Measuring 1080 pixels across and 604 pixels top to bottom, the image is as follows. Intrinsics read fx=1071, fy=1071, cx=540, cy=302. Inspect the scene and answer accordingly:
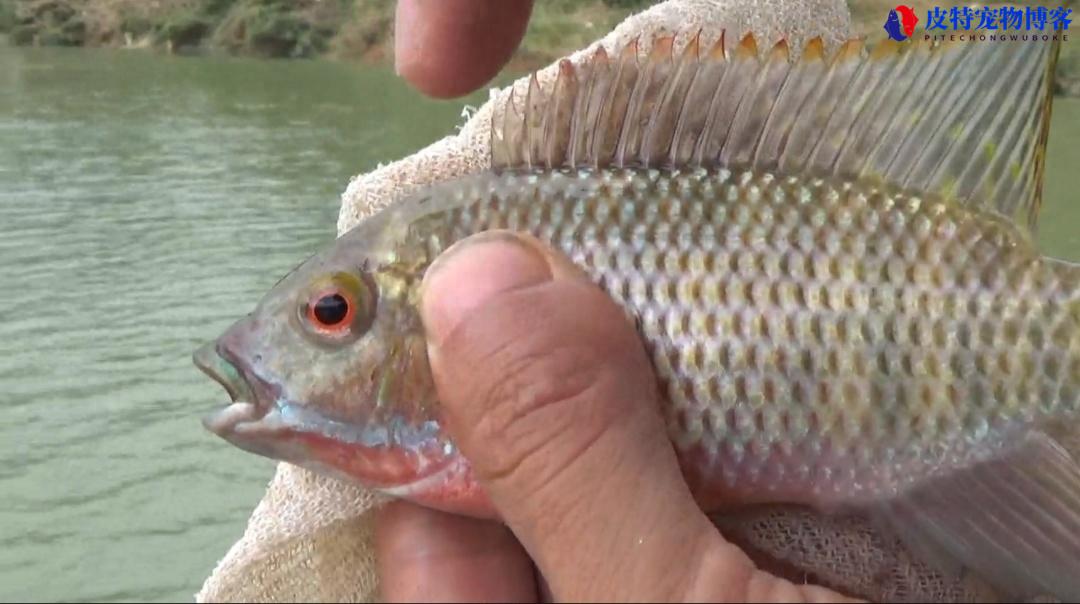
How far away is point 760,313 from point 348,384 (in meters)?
0.38

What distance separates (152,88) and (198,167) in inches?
203

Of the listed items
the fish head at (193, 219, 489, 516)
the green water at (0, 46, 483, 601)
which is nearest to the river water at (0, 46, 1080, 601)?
the green water at (0, 46, 483, 601)

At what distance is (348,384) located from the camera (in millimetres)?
964

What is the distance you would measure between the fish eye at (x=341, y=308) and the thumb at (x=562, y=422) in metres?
0.08

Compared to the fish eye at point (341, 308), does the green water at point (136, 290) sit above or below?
below

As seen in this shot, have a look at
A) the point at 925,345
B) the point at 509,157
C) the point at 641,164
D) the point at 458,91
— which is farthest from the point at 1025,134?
the point at 458,91

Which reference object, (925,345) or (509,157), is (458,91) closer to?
Result: (509,157)

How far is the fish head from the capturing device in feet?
3.16

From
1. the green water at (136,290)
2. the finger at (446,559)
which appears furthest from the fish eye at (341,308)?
the green water at (136,290)

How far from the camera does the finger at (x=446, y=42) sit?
149 centimetres

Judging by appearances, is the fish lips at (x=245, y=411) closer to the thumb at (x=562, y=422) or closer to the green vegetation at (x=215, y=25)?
the thumb at (x=562, y=422)

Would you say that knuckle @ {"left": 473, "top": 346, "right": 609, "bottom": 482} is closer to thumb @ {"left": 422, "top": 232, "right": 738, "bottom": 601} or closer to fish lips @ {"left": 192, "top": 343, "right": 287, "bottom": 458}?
thumb @ {"left": 422, "top": 232, "right": 738, "bottom": 601}

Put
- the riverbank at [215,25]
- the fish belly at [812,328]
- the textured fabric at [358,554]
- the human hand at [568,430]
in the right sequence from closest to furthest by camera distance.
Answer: the human hand at [568,430]
the fish belly at [812,328]
the textured fabric at [358,554]
the riverbank at [215,25]

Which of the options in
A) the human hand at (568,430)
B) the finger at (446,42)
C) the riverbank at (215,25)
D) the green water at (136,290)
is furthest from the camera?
the riverbank at (215,25)
